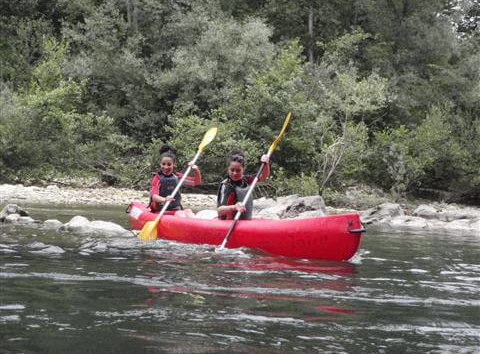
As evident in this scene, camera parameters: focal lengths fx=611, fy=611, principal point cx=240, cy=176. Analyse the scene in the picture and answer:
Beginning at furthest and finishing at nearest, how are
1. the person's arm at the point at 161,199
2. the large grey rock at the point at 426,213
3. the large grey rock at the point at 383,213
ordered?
the large grey rock at the point at 426,213, the large grey rock at the point at 383,213, the person's arm at the point at 161,199

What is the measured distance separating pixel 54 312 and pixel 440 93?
22801mm

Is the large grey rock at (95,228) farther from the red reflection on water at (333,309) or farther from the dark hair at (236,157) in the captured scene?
the red reflection on water at (333,309)

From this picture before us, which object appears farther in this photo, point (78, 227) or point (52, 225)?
point (52, 225)

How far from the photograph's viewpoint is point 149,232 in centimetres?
704

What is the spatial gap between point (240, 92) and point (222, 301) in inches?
648

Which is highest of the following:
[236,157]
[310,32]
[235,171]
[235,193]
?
[310,32]

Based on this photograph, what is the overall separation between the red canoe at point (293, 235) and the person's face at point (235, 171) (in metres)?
0.55

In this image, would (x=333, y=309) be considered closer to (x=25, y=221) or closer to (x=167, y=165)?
(x=167, y=165)

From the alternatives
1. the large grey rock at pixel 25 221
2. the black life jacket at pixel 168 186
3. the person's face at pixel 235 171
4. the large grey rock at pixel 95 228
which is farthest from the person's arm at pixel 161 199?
the large grey rock at pixel 25 221

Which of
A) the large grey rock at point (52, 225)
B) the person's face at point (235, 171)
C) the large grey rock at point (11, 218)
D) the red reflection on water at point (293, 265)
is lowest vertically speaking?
the red reflection on water at point (293, 265)

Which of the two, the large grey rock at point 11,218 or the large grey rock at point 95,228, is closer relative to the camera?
the large grey rock at point 95,228

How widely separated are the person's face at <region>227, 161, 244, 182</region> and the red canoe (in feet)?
1.79

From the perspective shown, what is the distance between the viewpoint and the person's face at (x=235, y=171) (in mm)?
6648

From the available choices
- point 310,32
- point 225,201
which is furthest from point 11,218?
point 310,32
